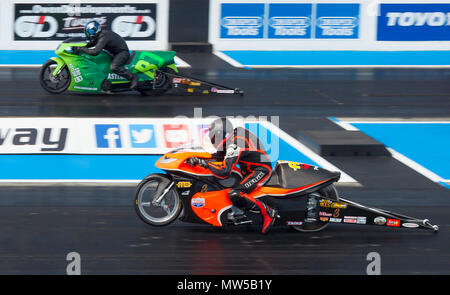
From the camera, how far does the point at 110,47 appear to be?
58.4 ft

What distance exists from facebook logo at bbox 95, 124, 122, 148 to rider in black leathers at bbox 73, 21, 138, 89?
413 centimetres

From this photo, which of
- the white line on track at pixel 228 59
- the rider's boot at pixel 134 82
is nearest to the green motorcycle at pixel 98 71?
the rider's boot at pixel 134 82

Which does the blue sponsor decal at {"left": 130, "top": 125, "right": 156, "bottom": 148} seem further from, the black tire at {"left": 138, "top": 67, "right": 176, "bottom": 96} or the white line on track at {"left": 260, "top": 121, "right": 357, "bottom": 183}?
the black tire at {"left": 138, "top": 67, "right": 176, "bottom": 96}

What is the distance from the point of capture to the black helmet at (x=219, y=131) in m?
9.30

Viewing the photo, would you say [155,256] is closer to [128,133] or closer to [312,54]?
[128,133]

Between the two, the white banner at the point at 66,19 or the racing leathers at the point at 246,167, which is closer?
the racing leathers at the point at 246,167

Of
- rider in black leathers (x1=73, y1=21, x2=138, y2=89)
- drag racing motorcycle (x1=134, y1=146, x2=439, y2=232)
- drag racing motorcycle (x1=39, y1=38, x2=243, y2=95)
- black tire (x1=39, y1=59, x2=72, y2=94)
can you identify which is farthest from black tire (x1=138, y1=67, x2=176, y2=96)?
drag racing motorcycle (x1=134, y1=146, x2=439, y2=232)

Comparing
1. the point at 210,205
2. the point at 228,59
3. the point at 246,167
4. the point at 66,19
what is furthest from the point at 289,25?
the point at 210,205

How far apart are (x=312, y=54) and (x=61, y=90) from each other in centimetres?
909

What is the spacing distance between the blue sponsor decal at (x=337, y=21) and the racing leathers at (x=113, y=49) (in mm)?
8126

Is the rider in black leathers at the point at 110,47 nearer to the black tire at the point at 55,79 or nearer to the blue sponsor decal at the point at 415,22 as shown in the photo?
the black tire at the point at 55,79

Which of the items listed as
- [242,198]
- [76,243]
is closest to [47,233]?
[76,243]

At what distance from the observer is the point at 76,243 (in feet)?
29.7

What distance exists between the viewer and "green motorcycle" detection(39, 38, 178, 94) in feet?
58.6
